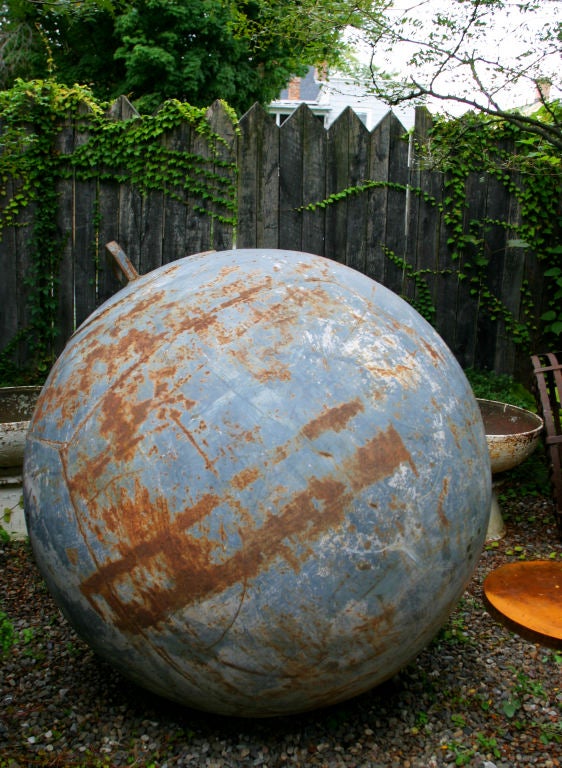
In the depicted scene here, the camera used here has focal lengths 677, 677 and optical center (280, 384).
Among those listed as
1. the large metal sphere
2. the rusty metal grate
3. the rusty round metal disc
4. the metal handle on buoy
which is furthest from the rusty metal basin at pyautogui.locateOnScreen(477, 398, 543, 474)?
the metal handle on buoy

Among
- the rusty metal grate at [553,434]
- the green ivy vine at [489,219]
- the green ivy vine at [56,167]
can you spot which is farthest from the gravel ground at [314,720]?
the green ivy vine at [489,219]

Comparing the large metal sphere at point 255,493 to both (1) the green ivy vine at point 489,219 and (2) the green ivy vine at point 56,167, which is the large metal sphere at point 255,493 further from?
(1) the green ivy vine at point 489,219

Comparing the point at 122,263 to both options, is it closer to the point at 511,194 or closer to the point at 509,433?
the point at 509,433

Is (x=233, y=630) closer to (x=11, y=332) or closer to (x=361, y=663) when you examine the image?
(x=361, y=663)

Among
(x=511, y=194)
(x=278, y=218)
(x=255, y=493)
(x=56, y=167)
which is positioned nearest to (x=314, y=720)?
(x=255, y=493)

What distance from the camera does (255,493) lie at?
1.90 metres

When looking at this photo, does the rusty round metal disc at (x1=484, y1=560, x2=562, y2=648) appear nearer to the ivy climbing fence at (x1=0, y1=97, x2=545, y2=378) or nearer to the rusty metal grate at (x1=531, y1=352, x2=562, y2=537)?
the rusty metal grate at (x1=531, y1=352, x2=562, y2=537)

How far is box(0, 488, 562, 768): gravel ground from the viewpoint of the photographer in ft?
7.47

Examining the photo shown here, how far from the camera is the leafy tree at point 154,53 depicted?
1190 cm

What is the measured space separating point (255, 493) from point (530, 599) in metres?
1.67

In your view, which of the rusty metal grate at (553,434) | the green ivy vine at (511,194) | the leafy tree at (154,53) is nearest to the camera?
the rusty metal grate at (553,434)

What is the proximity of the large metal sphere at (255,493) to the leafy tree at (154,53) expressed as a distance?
9911 millimetres

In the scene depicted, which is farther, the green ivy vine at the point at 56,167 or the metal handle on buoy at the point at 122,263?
the green ivy vine at the point at 56,167

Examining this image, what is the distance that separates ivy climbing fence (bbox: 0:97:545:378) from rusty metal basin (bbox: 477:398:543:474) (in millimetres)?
1268
